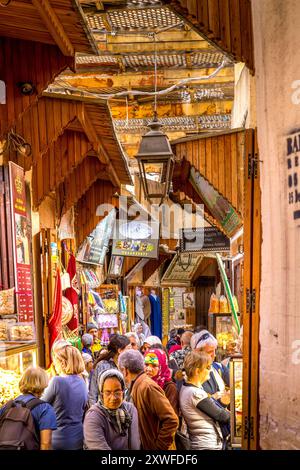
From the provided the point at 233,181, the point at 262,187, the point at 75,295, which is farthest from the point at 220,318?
the point at 262,187

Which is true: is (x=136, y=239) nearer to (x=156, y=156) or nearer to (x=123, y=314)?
(x=123, y=314)

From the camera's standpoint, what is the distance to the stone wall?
3.37 meters

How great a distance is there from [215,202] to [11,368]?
4.43m

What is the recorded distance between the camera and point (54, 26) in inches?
182

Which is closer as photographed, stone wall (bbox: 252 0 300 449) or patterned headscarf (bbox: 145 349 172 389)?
stone wall (bbox: 252 0 300 449)

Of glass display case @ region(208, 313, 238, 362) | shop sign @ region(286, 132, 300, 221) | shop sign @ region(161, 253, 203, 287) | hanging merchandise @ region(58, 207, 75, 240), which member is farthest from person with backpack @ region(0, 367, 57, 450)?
shop sign @ region(161, 253, 203, 287)

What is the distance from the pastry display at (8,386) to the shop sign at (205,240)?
6989 millimetres

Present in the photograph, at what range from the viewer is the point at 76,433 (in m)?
5.60

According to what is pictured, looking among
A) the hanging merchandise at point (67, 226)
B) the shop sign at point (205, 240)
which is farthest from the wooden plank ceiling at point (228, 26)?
the shop sign at point (205, 240)

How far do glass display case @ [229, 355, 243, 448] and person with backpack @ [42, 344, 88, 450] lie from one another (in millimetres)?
1381

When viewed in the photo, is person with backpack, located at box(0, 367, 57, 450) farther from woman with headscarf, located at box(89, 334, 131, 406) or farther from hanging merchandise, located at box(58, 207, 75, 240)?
hanging merchandise, located at box(58, 207, 75, 240)

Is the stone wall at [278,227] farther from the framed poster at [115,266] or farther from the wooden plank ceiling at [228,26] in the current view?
the framed poster at [115,266]

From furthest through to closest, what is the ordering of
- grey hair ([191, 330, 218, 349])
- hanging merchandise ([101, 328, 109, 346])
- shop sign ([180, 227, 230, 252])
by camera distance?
hanging merchandise ([101, 328, 109, 346]) → shop sign ([180, 227, 230, 252]) → grey hair ([191, 330, 218, 349])
